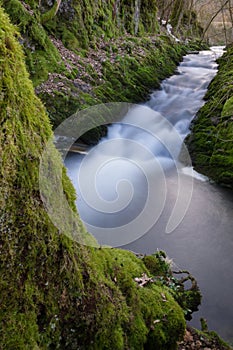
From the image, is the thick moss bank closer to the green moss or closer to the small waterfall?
the green moss

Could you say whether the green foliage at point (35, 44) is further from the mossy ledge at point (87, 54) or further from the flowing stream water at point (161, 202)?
the flowing stream water at point (161, 202)

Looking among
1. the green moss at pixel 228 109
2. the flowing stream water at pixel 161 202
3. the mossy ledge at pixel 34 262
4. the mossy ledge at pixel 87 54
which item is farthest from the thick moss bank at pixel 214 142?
the mossy ledge at pixel 34 262

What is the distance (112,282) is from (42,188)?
3.47ft

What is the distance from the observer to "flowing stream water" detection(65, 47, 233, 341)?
6004 millimetres

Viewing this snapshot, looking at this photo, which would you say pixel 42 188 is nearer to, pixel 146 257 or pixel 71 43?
pixel 146 257

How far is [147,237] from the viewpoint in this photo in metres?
6.90

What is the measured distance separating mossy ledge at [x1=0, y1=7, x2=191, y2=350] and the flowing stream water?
325cm

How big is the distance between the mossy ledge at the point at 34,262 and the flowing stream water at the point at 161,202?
3.25 meters

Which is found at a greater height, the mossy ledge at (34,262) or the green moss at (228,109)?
the mossy ledge at (34,262)

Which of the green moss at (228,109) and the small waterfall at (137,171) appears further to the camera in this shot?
the green moss at (228,109)

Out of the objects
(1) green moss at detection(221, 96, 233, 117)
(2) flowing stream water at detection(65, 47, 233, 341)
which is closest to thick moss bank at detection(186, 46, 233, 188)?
(1) green moss at detection(221, 96, 233, 117)

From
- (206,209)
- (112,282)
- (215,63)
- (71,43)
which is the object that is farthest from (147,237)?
(215,63)

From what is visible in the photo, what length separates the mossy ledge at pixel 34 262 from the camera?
153 centimetres

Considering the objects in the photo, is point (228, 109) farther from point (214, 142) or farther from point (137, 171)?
point (137, 171)
